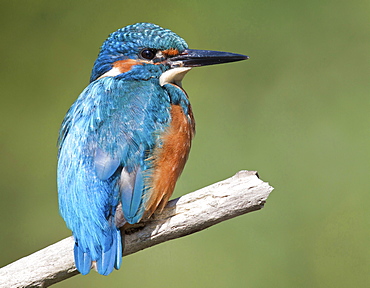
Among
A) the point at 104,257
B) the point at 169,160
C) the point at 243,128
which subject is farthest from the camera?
the point at 243,128

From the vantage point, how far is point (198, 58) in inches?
92.0

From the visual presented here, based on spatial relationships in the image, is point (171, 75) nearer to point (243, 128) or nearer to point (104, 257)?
point (104, 257)

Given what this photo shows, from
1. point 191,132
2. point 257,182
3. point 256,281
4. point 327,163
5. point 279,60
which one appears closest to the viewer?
point 257,182

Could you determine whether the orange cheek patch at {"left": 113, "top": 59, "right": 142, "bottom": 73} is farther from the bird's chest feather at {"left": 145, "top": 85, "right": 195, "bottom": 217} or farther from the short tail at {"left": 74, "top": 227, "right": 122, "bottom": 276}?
the short tail at {"left": 74, "top": 227, "right": 122, "bottom": 276}

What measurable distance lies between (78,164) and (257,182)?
61 centimetres

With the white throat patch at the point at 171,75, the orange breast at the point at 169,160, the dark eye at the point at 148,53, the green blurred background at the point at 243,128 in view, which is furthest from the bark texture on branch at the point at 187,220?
the green blurred background at the point at 243,128

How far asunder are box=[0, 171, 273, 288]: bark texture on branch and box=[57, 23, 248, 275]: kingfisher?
0.09m

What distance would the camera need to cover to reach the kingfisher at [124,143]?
1949mm

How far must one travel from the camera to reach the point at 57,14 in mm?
3695

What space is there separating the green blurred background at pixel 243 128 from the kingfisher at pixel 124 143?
3.32 ft

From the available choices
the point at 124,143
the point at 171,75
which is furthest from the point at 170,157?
the point at 171,75

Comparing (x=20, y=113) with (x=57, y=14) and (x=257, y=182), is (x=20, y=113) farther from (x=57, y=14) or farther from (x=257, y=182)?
(x=257, y=182)

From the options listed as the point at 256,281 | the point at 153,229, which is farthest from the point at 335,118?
the point at 153,229

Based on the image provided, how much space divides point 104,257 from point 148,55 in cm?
81
